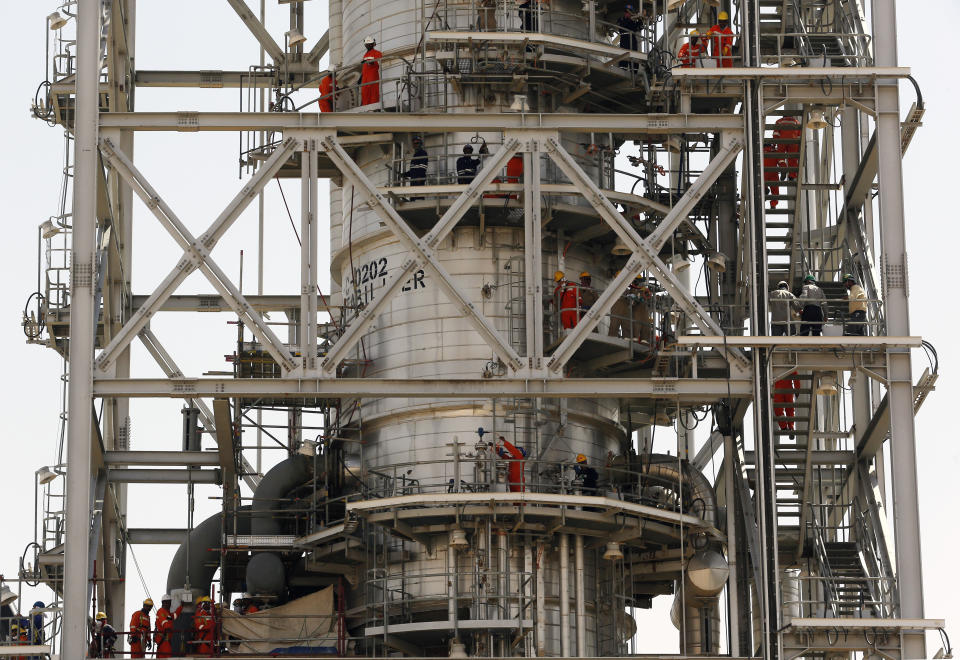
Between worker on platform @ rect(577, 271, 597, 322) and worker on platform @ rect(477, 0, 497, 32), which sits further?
worker on platform @ rect(477, 0, 497, 32)

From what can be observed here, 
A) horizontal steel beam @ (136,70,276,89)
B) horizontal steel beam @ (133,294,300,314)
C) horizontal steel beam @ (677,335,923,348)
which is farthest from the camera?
horizontal steel beam @ (136,70,276,89)

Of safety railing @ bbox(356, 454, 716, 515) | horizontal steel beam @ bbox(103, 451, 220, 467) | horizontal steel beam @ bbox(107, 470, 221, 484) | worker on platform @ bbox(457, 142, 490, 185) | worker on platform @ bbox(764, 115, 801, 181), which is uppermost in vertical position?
worker on platform @ bbox(764, 115, 801, 181)

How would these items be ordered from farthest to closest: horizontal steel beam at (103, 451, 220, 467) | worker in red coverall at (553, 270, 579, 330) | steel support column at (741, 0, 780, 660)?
1. horizontal steel beam at (103, 451, 220, 467)
2. worker in red coverall at (553, 270, 579, 330)
3. steel support column at (741, 0, 780, 660)

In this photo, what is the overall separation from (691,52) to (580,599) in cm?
1380

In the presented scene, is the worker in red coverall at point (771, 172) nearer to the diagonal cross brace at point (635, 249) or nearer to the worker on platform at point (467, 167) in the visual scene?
the diagonal cross brace at point (635, 249)

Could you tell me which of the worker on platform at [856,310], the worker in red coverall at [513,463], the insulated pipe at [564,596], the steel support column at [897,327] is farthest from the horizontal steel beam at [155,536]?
the steel support column at [897,327]

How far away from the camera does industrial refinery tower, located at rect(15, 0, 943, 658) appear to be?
5056cm

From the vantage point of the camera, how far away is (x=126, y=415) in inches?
2510

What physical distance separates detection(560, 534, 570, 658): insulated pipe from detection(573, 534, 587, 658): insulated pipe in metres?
0.20

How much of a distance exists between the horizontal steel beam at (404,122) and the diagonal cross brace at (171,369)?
689 centimetres

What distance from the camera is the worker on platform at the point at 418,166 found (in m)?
55.7

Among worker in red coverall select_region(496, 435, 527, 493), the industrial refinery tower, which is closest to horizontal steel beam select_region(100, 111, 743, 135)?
the industrial refinery tower

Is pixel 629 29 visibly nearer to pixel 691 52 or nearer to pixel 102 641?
pixel 691 52

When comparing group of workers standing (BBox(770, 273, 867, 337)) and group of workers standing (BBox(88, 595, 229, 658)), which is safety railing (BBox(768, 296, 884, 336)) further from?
group of workers standing (BBox(88, 595, 229, 658))
